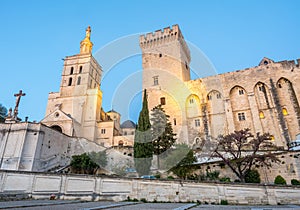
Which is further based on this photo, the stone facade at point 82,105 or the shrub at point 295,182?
the stone facade at point 82,105

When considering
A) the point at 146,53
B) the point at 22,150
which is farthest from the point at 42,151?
the point at 146,53

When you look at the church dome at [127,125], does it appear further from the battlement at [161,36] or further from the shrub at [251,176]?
the shrub at [251,176]

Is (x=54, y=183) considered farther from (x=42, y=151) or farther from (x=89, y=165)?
(x=42, y=151)

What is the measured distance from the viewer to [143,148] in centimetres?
1869

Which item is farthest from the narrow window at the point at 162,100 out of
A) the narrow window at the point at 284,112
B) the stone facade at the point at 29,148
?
the narrow window at the point at 284,112

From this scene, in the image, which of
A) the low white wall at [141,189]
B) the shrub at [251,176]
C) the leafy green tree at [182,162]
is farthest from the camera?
the leafy green tree at [182,162]

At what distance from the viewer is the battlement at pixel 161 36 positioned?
118 feet

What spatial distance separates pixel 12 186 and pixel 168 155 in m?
12.4

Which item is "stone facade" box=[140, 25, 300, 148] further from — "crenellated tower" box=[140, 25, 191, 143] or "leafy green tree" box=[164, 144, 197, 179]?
"leafy green tree" box=[164, 144, 197, 179]

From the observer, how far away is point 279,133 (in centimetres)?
2486

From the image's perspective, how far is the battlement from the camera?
3606 cm

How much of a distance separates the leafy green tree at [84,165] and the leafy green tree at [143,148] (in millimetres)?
4991

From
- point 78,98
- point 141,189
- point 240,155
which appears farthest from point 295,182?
point 78,98

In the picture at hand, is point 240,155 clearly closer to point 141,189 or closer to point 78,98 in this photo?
point 141,189
